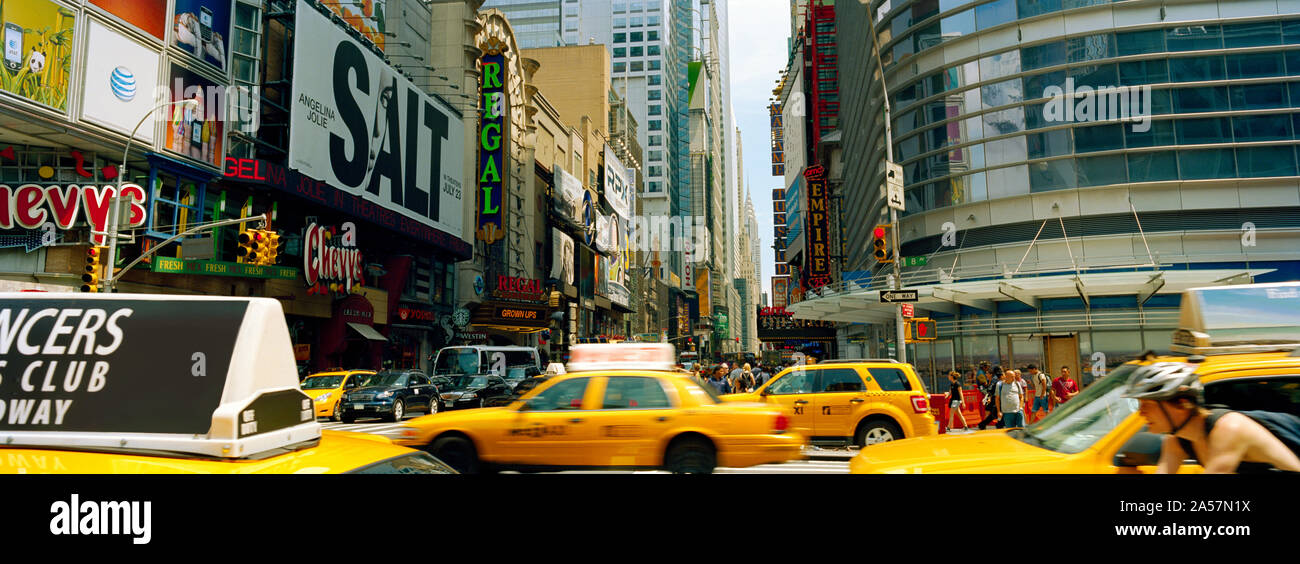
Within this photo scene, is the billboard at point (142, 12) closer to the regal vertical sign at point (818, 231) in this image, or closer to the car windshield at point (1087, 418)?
the car windshield at point (1087, 418)

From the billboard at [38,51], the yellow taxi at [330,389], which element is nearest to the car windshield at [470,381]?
the yellow taxi at [330,389]

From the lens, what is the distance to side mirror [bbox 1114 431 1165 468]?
152 inches

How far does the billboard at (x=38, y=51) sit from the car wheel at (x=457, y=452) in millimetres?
19653

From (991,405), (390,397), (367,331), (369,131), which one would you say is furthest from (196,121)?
(991,405)

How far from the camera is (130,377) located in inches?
132

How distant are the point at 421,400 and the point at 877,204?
97.4 feet

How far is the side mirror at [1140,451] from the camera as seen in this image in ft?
12.6

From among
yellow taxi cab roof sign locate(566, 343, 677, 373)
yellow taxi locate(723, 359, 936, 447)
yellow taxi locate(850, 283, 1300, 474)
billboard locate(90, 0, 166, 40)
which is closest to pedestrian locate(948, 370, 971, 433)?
yellow taxi locate(723, 359, 936, 447)

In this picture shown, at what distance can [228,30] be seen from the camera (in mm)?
28703

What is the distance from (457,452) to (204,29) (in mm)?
25762

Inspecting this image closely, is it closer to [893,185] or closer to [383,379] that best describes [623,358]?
[893,185]
